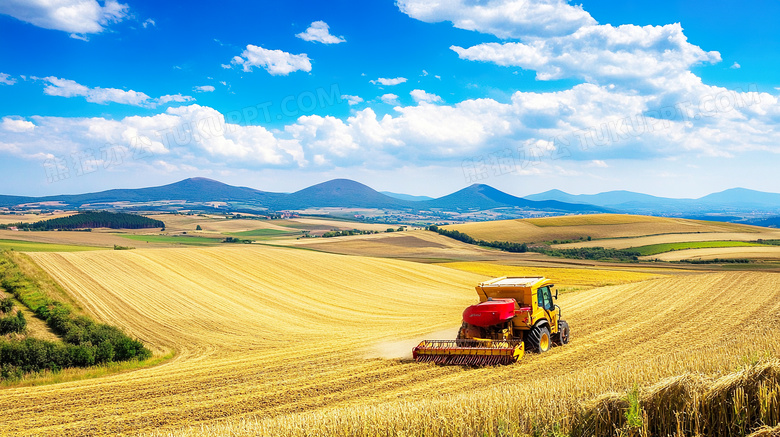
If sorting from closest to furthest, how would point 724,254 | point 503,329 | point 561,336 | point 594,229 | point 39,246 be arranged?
point 503,329 < point 561,336 < point 39,246 < point 724,254 < point 594,229

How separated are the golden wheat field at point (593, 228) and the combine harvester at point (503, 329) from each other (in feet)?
250

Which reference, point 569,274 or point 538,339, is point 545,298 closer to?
point 538,339

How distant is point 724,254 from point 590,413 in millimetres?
68986

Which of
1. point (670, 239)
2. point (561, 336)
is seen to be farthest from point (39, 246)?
point (670, 239)

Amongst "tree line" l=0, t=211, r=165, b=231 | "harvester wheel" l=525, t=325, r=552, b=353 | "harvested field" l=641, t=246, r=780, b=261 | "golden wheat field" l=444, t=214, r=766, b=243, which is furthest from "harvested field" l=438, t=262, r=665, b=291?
"tree line" l=0, t=211, r=165, b=231

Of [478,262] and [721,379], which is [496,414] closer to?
[721,379]

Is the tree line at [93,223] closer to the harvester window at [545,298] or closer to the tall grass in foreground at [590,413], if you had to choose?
the harvester window at [545,298]

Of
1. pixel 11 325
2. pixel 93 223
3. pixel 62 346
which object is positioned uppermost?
pixel 93 223

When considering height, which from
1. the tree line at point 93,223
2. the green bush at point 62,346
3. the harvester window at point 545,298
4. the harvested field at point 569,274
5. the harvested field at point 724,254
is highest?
the tree line at point 93,223

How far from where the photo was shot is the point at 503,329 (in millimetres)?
14148

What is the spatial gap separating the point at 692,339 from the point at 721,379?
1109 cm

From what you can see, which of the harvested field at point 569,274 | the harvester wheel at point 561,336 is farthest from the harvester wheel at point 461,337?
the harvested field at point 569,274

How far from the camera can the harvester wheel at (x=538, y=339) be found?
14.3 meters

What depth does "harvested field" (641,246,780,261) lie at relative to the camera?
59122 millimetres
